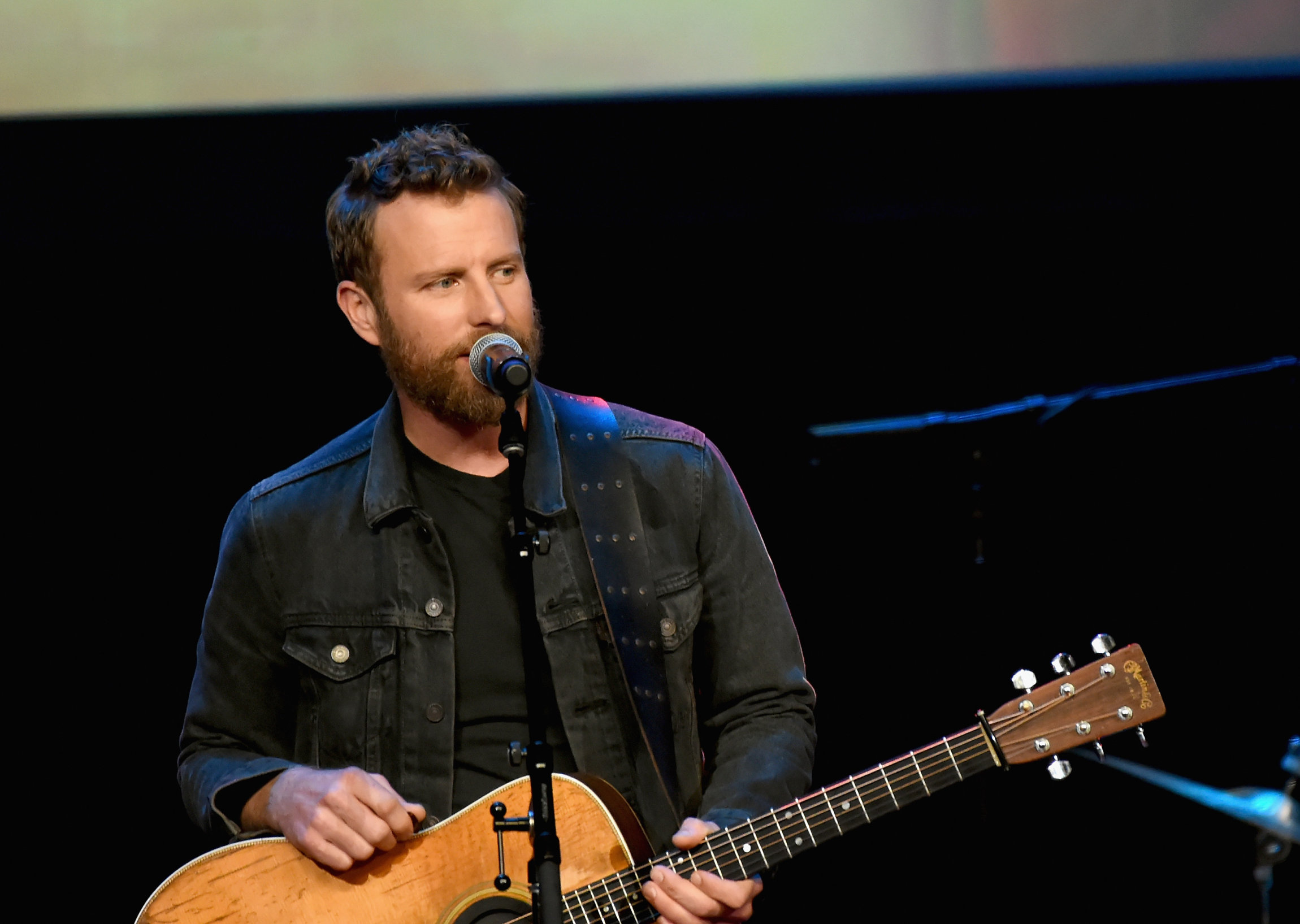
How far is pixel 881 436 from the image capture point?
390cm

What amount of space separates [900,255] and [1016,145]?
1.57ft

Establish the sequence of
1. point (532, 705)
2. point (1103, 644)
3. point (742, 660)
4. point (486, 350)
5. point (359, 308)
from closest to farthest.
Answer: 1. point (532, 705)
2. point (486, 350)
3. point (1103, 644)
4. point (742, 660)
5. point (359, 308)

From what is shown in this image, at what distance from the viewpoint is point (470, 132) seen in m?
3.53

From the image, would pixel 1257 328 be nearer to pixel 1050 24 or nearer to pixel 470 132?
pixel 1050 24

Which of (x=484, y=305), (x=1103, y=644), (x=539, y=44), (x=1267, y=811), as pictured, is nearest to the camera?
(x=1267, y=811)

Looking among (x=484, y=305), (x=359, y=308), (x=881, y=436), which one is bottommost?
(x=881, y=436)

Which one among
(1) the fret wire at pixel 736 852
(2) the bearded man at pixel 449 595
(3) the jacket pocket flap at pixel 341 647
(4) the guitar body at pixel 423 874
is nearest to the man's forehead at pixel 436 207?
(2) the bearded man at pixel 449 595

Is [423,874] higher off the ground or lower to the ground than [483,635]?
lower

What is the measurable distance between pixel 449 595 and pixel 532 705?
0.65 meters

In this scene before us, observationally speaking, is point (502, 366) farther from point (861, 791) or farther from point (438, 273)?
point (861, 791)

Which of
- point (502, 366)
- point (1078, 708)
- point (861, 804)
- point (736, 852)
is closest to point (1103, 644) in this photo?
point (1078, 708)

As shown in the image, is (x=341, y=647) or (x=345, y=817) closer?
(x=345, y=817)

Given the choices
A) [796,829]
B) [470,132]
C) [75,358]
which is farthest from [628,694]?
[75,358]

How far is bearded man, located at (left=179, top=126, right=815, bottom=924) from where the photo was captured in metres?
2.42
